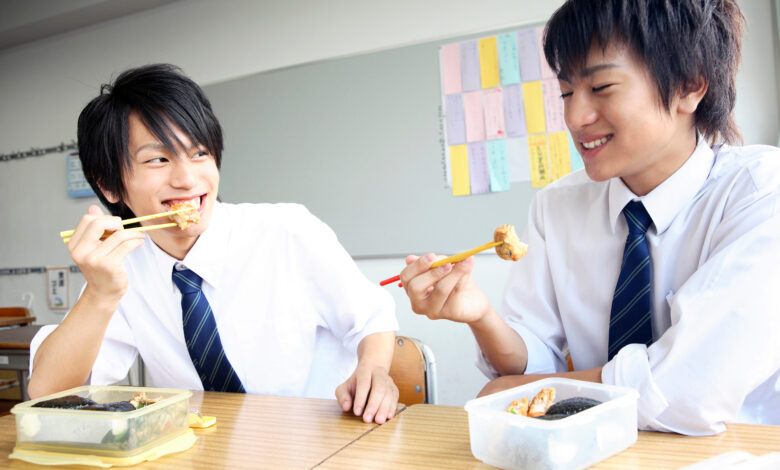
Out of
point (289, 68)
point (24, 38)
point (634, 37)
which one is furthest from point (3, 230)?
point (634, 37)

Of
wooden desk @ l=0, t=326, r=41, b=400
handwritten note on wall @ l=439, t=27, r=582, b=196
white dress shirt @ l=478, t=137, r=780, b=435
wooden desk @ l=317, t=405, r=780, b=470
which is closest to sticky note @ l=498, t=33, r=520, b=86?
handwritten note on wall @ l=439, t=27, r=582, b=196

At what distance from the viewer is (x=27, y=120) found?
4961mm

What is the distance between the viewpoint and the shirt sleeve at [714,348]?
93 cm

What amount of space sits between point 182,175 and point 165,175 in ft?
0.16

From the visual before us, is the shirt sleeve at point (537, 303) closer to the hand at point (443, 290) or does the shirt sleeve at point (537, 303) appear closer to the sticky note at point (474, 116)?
the hand at point (443, 290)

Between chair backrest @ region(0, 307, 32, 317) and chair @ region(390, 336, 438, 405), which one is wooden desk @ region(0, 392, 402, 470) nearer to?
chair @ region(390, 336, 438, 405)

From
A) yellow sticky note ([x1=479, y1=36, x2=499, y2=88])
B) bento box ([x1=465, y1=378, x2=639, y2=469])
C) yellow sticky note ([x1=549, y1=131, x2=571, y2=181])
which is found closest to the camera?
bento box ([x1=465, y1=378, x2=639, y2=469])

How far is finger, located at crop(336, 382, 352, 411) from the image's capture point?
1.18 meters

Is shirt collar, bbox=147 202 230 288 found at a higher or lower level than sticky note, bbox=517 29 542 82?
lower

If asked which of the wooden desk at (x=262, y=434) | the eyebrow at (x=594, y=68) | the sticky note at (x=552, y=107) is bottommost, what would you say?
the wooden desk at (x=262, y=434)

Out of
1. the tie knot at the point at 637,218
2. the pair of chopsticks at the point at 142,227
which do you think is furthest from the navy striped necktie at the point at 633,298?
the pair of chopsticks at the point at 142,227

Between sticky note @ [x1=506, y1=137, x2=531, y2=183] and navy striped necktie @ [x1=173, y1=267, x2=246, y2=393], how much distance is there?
2.02 metres

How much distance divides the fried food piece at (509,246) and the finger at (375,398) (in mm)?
385

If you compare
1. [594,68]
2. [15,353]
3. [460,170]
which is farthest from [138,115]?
[15,353]
